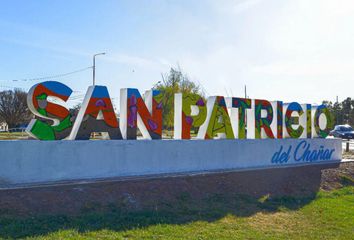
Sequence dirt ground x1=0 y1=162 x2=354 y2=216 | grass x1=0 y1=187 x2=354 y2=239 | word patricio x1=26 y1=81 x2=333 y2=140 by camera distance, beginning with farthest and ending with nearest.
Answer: word patricio x1=26 y1=81 x2=333 y2=140
dirt ground x1=0 y1=162 x2=354 y2=216
grass x1=0 y1=187 x2=354 y2=239

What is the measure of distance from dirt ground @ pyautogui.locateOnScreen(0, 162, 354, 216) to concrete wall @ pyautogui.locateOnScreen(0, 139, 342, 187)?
1.08 m

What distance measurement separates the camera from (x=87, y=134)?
42.4 feet

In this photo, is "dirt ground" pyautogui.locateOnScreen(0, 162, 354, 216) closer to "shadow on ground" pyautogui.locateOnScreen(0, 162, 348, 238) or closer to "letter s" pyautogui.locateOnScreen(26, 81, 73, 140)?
"shadow on ground" pyautogui.locateOnScreen(0, 162, 348, 238)

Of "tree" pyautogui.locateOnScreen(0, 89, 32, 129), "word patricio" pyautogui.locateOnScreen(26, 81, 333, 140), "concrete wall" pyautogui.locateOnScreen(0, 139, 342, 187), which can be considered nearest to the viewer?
"concrete wall" pyautogui.locateOnScreen(0, 139, 342, 187)

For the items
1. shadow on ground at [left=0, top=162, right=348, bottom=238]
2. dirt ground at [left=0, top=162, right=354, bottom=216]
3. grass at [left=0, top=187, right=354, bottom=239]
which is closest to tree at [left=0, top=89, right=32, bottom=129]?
dirt ground at [left=0, top=162, right=354, bottom=216]

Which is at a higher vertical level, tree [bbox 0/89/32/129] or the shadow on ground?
Answer: tree [bbox 0/89/32/129]

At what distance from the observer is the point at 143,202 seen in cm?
1053

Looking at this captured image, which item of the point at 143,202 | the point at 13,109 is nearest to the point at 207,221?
the point at 143,202

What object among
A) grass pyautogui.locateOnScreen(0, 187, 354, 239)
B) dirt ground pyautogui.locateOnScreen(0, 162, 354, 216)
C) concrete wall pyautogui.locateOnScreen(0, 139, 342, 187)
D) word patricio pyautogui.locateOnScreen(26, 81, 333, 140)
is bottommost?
grass pyautogui.locateOnScreen(0, 187, 354, 239)

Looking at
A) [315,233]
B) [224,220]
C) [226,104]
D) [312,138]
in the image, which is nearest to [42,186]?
[224,220]

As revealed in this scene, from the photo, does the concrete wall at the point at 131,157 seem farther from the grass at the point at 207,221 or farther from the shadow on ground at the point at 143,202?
the grass at the point at 207,221

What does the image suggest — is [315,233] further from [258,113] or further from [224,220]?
[258,113]

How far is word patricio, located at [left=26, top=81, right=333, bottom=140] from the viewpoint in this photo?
12.2 m

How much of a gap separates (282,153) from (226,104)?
3940 millimetres
